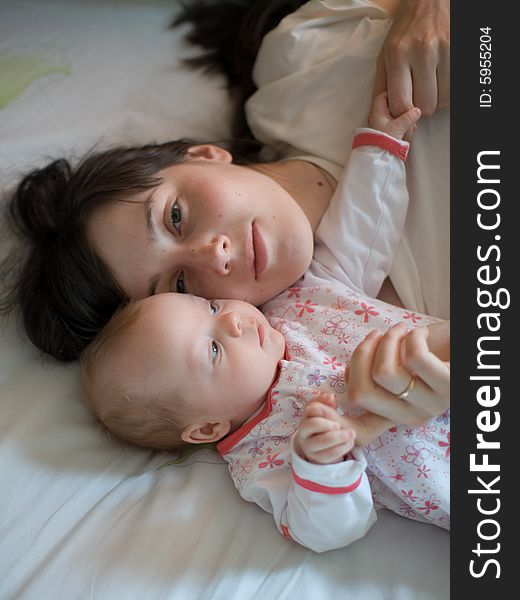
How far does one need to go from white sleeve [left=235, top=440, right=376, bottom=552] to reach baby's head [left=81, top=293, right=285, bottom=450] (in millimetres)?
131

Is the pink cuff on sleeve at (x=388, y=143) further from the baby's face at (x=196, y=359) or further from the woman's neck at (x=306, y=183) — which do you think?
the baby's face at (x=196, y=359)

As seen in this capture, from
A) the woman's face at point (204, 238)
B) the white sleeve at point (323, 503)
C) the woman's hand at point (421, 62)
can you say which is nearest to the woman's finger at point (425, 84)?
the woman's hand at point (421, 62)

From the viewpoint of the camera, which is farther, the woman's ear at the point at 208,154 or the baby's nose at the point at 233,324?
the woman's ear at the point at 208,154

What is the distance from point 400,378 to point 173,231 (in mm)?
438

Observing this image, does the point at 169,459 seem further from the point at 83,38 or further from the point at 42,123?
the point at 83,38

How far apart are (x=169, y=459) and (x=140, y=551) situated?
0.17 meters

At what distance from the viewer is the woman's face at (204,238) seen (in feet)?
3.57

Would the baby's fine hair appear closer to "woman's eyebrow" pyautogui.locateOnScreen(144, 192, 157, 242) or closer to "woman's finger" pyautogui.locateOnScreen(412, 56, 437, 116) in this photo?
"woman's eyebrow" pyautogui.locateOnScreen(144, 192, 157, 242)

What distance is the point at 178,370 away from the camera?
996mm

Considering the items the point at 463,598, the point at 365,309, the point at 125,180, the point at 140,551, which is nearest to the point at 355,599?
the point at 463,598

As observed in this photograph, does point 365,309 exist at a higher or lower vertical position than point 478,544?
higher

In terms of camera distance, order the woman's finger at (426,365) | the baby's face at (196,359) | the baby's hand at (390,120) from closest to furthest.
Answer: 1. the woman's finger at (426,365)
2. the baby's face at (196,359)
3. the baby's hand at (390,120)

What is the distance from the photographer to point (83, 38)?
5.06ft

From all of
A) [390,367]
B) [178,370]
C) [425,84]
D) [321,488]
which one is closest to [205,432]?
[178,370]
